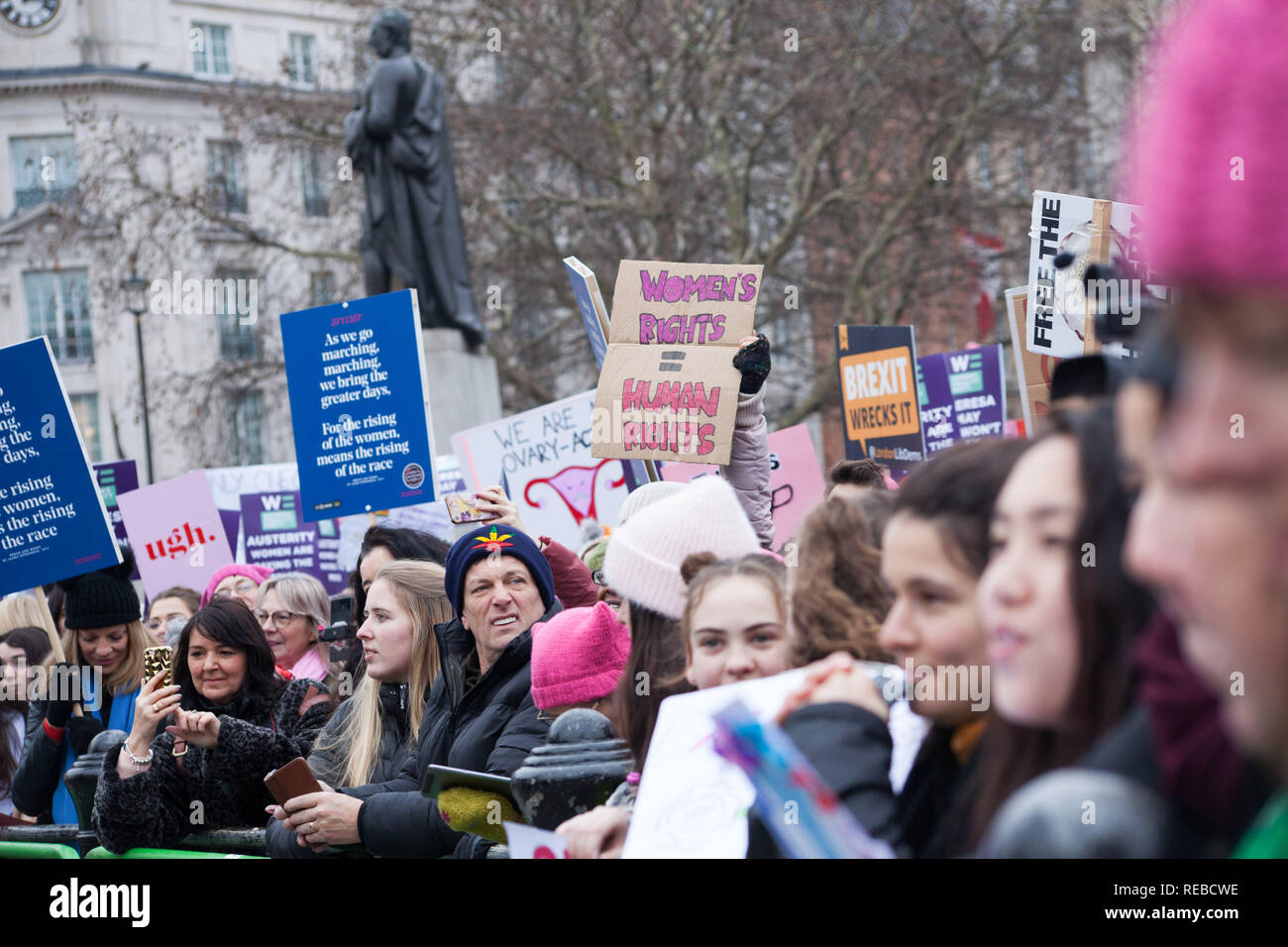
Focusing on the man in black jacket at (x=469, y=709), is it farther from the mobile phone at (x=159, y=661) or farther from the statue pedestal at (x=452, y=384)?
the statue pedestal at (x=452, y=384)

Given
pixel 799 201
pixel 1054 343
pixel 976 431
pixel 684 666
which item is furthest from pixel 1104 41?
pixel 684 666

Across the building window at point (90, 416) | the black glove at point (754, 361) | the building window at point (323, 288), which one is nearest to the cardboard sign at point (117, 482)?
the black glove at point (754, 361)

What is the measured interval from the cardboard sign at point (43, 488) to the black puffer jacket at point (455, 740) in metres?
2.46

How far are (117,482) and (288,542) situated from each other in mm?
1384

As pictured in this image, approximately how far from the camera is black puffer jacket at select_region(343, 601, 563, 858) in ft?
12.1

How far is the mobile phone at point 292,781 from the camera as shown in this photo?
390 centimetres

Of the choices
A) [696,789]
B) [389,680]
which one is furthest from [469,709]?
[696,789]

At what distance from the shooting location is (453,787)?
121 inches

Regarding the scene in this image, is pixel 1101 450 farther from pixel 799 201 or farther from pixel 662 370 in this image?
pixel 799 201

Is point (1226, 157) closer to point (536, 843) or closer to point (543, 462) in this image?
point (536, 843)

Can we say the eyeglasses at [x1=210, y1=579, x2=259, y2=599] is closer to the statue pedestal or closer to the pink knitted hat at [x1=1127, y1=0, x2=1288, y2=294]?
the statue pedestal

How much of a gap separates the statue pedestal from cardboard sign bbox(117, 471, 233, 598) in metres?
3.49
